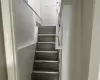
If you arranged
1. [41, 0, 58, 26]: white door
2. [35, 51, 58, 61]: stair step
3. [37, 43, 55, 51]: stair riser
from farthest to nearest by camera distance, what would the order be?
[41, 0, 58, 26]: white door < [37, 43, 55, 51]: stair riser < [35, 51, 58, 61]: stair step

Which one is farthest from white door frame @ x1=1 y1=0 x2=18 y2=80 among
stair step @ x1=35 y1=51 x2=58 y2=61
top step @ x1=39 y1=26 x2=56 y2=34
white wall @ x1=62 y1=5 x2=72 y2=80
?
top step @ x1=39 y1=26 x2=56 y2=34

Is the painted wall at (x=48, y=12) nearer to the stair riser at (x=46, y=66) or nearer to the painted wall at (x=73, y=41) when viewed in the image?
the stair riser at (x=46, y=66)

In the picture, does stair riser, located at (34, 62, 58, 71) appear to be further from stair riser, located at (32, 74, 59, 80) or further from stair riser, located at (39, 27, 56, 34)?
stair riser, located at (39, 27, 56, 34)

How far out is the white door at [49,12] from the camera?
13.2 ft

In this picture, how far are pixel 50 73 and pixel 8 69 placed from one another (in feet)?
4.24

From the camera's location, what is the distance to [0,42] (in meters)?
1.01

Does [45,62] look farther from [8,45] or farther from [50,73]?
[8,45]

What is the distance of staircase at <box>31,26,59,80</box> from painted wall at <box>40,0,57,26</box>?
85 cm

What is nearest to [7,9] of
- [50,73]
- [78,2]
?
[78,2]

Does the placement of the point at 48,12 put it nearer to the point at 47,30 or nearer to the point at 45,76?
the point at 47,30

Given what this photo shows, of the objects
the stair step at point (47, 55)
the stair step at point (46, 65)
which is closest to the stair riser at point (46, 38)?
the stair step at point (47, 55)

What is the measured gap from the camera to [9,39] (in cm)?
104

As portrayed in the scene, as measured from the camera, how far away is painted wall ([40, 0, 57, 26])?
4.03 meters

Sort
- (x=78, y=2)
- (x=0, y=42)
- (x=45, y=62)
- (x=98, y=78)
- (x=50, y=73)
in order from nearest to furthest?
(x=98, y=78)
(x=0, y=42)
(x=78, y=2)
(x=50, y=73)
(x=45, y=62)
